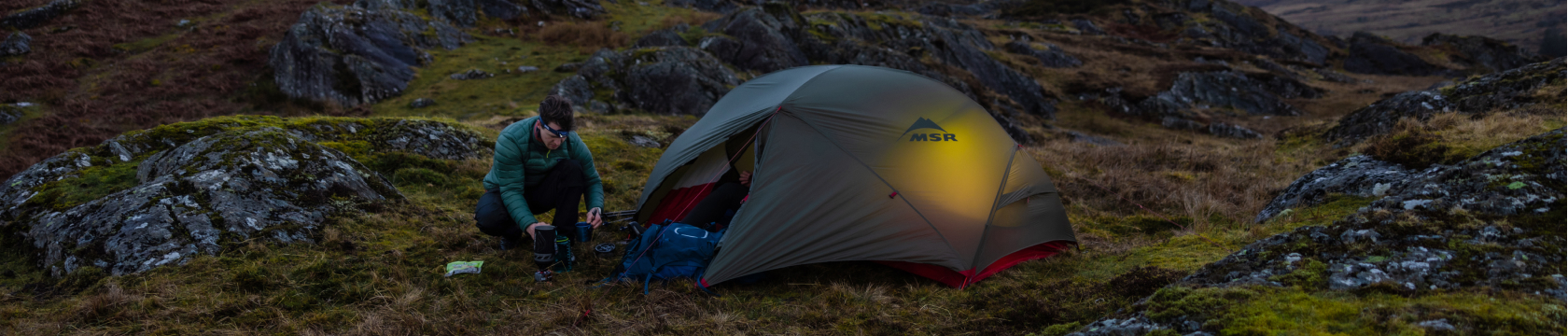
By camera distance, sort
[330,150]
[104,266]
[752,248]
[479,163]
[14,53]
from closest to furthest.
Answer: [104,266] → [752,248] → [330,150] → [479,163] → [14,53]

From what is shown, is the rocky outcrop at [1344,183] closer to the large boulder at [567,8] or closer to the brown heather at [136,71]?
the brown heather at [136,71]

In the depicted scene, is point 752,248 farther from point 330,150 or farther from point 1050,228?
point 330,150

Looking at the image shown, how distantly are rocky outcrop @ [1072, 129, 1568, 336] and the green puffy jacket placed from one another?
4310 millimetres

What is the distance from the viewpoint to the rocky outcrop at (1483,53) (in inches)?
1588

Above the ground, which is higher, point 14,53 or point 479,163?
point 14,53

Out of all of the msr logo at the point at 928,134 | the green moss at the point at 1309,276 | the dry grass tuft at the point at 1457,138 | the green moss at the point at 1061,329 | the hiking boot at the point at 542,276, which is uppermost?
the msr logo at the point at 928,134

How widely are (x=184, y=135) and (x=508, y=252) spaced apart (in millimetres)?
5299

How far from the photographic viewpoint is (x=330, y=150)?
6652 mm

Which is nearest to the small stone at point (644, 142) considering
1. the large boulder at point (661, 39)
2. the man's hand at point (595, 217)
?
the man's hand at point (595, 217)

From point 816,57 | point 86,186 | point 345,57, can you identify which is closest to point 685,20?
point 816,57

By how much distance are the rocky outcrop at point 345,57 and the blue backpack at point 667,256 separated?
16849 mm

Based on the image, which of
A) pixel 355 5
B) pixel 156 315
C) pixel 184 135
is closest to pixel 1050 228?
pixel 156 315

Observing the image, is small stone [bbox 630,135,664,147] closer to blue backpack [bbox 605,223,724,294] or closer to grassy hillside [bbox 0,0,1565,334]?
grassy hillside [bbox 0,0,1565,334]

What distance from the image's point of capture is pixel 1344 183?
5.96m
